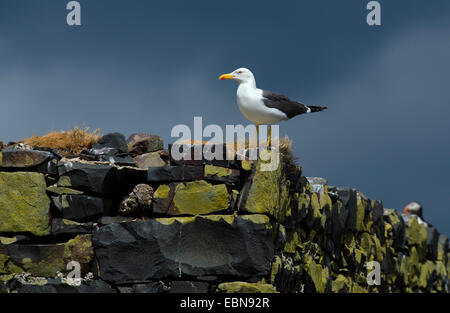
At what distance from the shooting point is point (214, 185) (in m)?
7.54

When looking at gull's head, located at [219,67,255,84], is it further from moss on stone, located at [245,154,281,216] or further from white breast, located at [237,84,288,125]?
moss on stone, located at [245,154,281,216]

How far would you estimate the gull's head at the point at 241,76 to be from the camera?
808cm

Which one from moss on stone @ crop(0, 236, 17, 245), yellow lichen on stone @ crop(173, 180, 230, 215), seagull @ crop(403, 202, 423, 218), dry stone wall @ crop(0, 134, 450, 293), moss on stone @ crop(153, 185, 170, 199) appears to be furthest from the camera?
seagull @ crop(403, 202, 423, 218)

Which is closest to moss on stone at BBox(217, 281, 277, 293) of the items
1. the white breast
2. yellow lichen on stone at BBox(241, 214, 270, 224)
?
yellow lichen on stone at BBox(241, 214, 270, 224)

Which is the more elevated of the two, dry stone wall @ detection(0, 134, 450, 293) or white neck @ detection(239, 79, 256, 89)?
white neck @ detection(239, 79, 256, 89)

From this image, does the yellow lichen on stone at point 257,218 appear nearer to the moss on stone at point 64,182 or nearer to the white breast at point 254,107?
the white breast at point 254,107

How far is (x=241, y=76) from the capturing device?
808cm

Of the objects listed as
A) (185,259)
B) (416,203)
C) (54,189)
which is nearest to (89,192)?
(54,189)

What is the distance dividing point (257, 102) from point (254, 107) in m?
0.08

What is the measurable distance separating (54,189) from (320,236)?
17.6 feet

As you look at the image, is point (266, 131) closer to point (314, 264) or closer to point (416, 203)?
point (314, 264)

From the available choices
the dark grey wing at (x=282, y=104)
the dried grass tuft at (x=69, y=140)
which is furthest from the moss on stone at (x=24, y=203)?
the dark grey wing at (x=282, y=104)

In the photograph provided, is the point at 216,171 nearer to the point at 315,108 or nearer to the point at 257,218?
the point at 257,218

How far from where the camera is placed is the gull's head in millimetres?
8078
